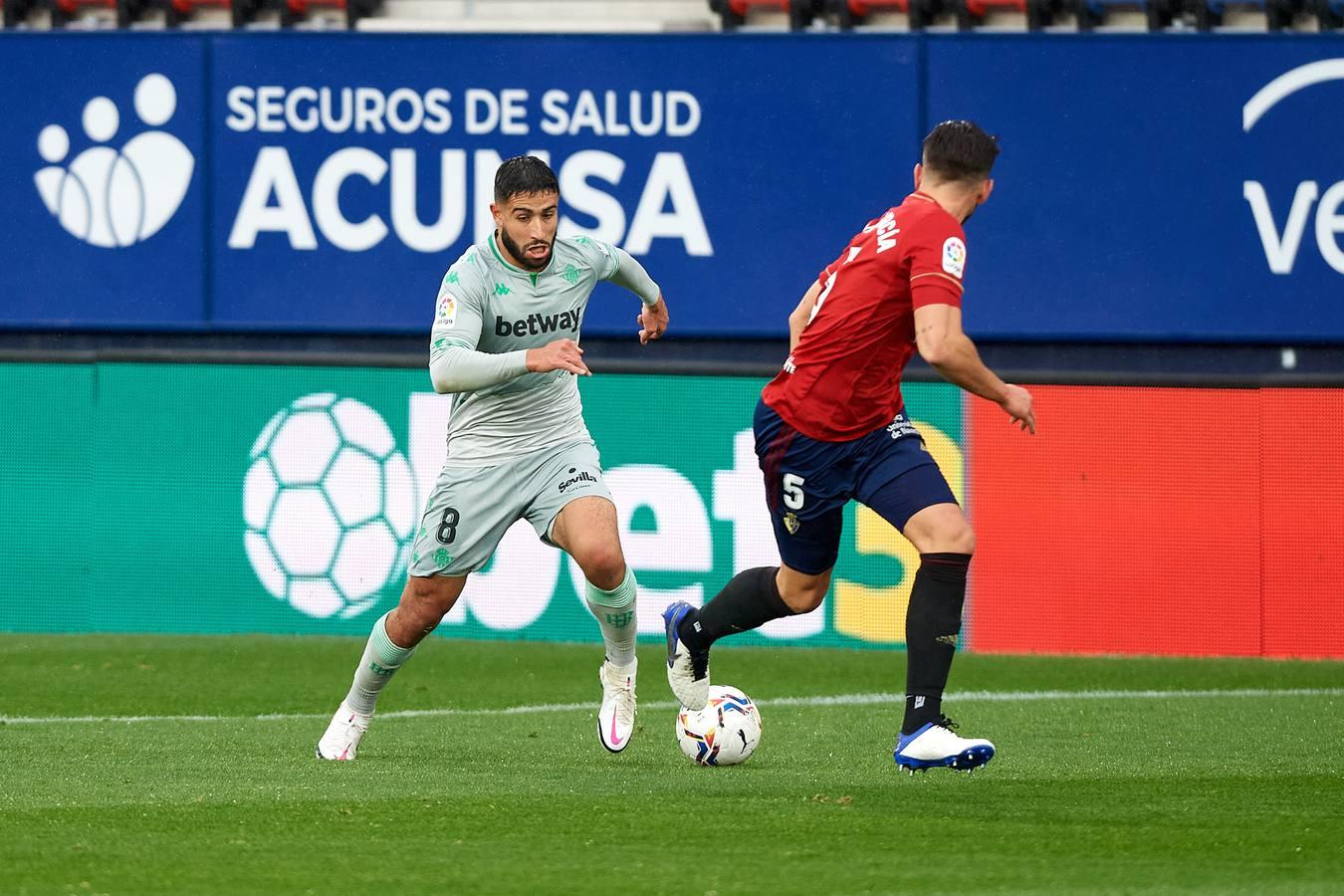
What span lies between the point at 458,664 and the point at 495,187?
4.66 m

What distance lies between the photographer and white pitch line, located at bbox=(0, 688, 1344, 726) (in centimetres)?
955

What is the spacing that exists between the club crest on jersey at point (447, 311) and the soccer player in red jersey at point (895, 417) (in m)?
1.06

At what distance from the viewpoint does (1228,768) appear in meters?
7.77

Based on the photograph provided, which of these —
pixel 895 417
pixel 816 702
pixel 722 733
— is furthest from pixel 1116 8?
pixel 722 733

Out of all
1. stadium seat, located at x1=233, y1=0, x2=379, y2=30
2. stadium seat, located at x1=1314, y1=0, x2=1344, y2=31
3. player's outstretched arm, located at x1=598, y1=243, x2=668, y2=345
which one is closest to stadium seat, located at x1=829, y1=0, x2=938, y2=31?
stadium seat, located at x1=1314, y1=0, x2=1344, y2=31

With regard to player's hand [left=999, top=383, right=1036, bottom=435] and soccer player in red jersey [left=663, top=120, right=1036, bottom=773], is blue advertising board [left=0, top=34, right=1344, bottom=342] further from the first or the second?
player's hand [left=999, top=383, right=1036, bottom=435]

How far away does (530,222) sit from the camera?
25.3ft

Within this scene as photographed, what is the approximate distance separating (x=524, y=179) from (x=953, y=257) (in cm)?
157

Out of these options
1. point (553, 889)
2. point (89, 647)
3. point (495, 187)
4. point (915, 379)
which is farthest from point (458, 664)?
point (553, 889)

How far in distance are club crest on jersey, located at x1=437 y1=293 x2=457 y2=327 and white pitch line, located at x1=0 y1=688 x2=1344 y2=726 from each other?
255 cm

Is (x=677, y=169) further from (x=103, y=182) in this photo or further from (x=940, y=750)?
(x=940, y=750)

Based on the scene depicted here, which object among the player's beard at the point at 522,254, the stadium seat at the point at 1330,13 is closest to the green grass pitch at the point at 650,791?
the player's beard at the point at 522,254

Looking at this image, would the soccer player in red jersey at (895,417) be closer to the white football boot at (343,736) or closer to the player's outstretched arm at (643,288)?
the player's outstretched arm at (643,288)

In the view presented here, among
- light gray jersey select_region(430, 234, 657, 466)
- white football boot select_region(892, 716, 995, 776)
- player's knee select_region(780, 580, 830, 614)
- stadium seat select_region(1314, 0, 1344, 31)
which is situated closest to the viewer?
white football boot select_region(892, 716, 995, 776)
